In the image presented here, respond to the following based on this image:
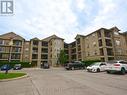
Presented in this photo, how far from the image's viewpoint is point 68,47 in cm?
7050

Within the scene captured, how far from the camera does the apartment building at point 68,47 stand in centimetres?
4538

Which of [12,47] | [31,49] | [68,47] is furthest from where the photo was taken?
[68,47]

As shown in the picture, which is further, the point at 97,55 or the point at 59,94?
the point at 97,55

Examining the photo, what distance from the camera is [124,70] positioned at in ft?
56.4

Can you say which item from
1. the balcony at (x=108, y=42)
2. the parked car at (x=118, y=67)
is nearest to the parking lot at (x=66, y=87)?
the parked car at (x=118, y=67)

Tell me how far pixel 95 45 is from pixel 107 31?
686 centimetres

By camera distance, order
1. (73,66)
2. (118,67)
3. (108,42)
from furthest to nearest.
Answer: (108,42)
(73,66)
(118,67)

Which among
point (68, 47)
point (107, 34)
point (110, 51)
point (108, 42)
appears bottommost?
point (110, 51)

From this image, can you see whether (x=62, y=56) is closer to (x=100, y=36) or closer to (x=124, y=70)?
→ (x=100, y=36)

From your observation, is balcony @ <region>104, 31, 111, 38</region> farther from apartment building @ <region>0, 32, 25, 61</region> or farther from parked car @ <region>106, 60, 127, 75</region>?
apartment building @ <region>0, 32, 25, 61</region>

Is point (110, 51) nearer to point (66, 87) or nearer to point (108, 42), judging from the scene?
point (108, 42)

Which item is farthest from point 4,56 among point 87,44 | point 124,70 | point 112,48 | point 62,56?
point 124,70

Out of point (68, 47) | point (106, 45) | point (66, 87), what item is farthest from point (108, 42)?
point (66, 87)

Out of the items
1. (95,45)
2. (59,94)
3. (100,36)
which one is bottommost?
(59,94)
